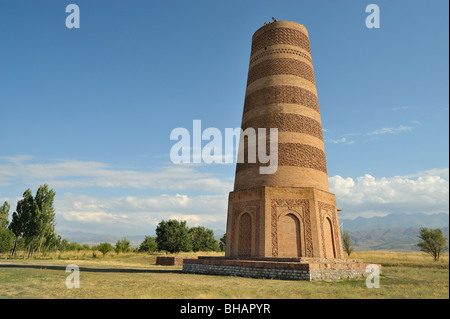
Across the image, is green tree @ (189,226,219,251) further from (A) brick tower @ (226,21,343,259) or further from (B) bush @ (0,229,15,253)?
(A) brick tower @ (226,21,343,259)

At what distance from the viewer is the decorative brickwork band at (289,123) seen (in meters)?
16.8

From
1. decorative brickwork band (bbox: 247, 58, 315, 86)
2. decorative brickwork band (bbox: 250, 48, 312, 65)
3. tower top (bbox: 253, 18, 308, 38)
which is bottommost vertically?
decorative brickwork band (bbox: 247, 58, 315, 86)

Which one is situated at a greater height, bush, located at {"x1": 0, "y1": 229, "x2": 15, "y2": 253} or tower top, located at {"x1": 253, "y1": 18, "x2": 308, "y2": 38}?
tower top, located at {"x1": 253, "y1": 18, "x2": 308, "y2": 38}

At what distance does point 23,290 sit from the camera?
8.41m

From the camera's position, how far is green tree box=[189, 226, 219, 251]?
57.7 metres

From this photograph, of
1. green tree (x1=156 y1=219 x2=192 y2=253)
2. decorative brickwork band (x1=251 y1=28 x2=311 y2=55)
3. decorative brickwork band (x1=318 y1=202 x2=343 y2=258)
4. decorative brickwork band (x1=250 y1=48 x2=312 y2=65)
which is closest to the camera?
decorative brickwork band (x1=318 y1=202 x2=343 y2=258)

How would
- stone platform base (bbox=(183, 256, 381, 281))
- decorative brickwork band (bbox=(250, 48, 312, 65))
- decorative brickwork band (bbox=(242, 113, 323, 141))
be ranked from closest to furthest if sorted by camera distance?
stone platform base (bbox=(183, 256, 381, 281))
decorative brickwork band (bbox=(242, 113, 323, 141))
decorative brickwork band (bbox=(250, 48, 312, 65))

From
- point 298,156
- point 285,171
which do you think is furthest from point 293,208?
point 298,156

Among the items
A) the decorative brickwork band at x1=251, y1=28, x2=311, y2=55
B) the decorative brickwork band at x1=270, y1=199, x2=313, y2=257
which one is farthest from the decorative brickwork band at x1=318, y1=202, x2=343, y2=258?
the decorative brickwork band at x1=251, y1=28, x2=311, y2=55

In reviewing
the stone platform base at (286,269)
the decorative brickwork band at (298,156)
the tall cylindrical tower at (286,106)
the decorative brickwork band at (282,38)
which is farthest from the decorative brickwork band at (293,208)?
the decorative brickwork band at (282,38)

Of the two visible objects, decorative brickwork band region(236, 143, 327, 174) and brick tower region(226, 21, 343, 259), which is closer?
brick tower region(226, 21, 343, 259)

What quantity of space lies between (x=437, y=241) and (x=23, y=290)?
41.6m
